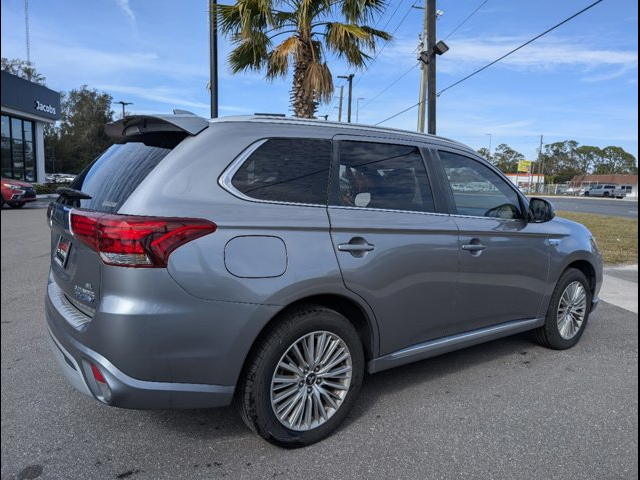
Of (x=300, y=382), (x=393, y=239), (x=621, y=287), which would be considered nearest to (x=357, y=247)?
(x=393, y=239)

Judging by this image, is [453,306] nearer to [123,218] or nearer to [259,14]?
[123,218]

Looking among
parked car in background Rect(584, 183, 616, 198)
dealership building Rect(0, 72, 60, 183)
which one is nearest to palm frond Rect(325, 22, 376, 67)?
dealership building Rect(0, 72, 60, 183)

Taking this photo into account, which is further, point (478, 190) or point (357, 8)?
point (357, 8)

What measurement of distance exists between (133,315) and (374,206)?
1557 millimetres

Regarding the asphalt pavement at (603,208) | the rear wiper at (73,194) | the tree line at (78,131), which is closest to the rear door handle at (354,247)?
the rear wiper at (73,194)

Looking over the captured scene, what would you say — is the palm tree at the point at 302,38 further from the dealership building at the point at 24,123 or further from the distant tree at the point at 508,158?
the distant tree at the point at 508,158

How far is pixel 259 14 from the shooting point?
10211mm

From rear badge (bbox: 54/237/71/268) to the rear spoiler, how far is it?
721mm

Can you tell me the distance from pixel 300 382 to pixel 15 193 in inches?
785

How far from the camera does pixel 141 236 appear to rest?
2.26 m

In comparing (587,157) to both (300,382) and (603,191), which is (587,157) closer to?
(603,191)

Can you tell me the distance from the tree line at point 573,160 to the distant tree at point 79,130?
97.1m

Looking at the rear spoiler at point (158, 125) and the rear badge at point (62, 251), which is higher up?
the rear spoiler at point (158, 125)

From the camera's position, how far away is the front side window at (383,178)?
3.01m
